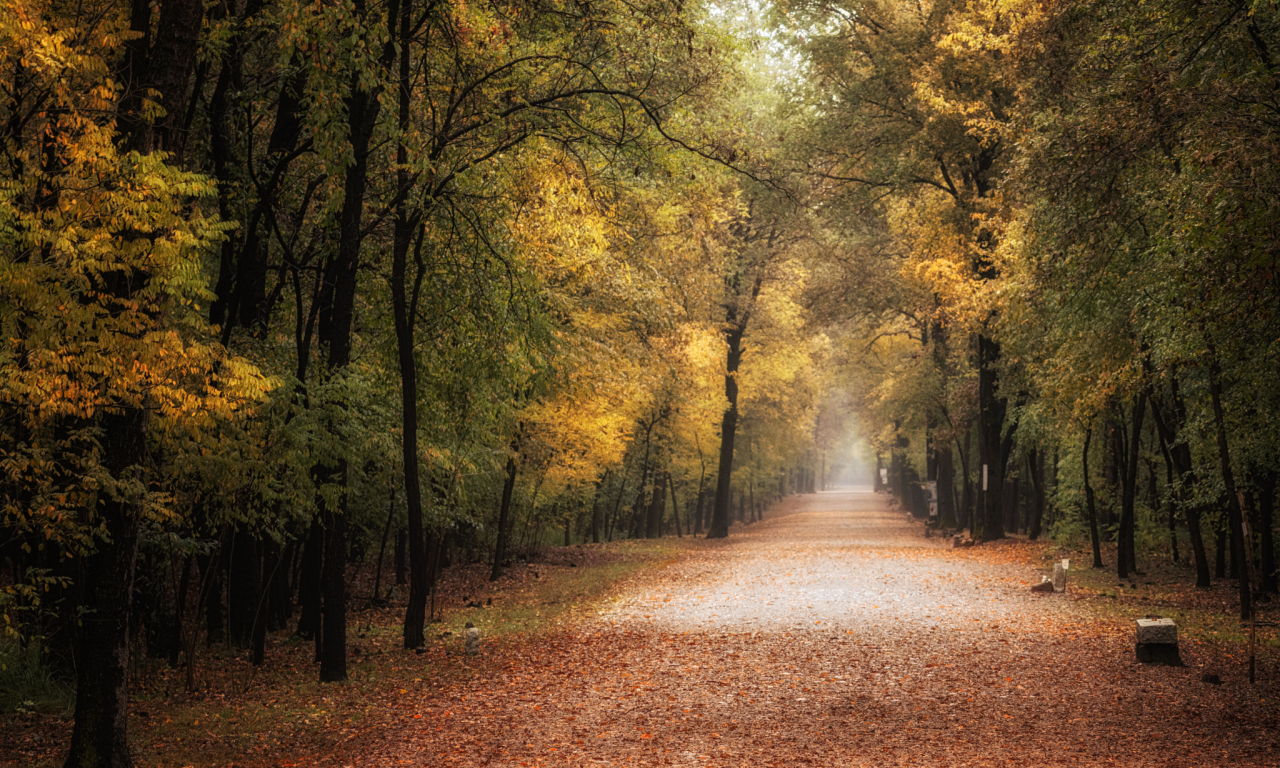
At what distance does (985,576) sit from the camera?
56.5 ft

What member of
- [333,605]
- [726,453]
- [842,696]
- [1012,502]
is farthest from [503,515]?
[1012,502]

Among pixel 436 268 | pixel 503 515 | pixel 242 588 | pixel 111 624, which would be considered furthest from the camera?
pixel 503 515

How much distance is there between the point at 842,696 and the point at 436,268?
6.95m

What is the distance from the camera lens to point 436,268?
37.1 ft

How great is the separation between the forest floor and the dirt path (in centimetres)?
3

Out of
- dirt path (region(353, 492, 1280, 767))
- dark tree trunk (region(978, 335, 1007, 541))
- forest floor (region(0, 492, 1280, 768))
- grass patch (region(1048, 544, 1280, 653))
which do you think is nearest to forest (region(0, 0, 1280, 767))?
grass patch (region(1048, 544, 1280, 653))

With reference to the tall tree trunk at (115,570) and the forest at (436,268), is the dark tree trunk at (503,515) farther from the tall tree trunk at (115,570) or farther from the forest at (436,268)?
the tall tree trunk at (115,570)

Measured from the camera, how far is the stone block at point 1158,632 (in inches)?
365

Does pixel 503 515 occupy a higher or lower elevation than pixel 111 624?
higher

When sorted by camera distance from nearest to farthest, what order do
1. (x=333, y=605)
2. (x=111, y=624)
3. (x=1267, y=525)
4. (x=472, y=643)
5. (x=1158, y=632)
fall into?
(x=111, y=624) < (x=1158, y=632) < (x=333, y=605) < (x=472, y=643) < (x=1267, y=525)

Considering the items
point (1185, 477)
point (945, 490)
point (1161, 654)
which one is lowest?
point (1161, 654)

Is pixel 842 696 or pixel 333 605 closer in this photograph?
pixel 842 696

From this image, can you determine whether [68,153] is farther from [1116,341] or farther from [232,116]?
[1116,341]

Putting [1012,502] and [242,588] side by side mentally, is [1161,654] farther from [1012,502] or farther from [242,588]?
[1012,502]
